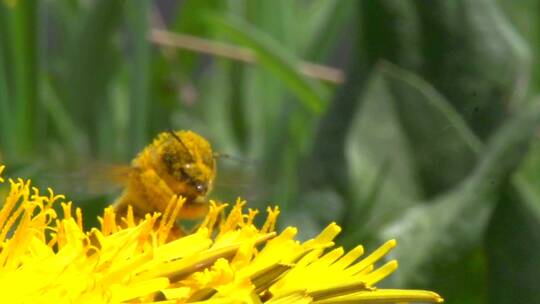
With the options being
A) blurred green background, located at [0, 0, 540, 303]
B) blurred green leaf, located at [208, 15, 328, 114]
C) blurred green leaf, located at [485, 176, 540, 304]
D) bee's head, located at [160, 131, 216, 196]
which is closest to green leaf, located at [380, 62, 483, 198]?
blurred green background, located at [0, 0, 540, 303]

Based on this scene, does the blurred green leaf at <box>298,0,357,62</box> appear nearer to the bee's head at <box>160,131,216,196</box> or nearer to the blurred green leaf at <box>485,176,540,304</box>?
the blurred green leaf at <box>485,176,540,304</box>

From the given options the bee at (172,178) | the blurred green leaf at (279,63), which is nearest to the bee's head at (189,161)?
the bee at (172,178)

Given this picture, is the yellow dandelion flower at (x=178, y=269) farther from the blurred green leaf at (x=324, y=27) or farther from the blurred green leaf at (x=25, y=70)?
the blurred green leaf at (x=324, y=27)

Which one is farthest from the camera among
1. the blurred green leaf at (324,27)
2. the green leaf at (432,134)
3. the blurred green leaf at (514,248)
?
the blurred green leaf at (324,27)

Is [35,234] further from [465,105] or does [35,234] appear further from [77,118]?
[77,118]

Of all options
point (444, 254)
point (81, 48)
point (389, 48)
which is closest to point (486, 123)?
point (389, 48)

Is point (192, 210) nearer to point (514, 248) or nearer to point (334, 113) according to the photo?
point (514, 248)
